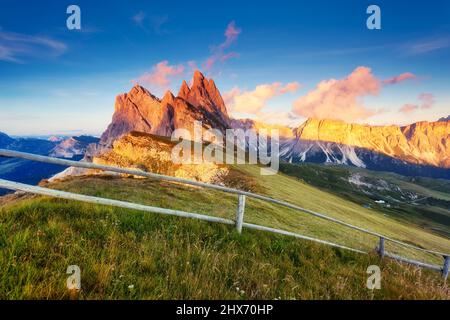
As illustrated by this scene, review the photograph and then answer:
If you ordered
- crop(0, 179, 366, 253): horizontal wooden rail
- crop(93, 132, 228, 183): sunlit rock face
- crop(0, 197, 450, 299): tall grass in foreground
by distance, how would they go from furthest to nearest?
crop(93, 132, 228, 183): sunlit rock face, crop(0, 179, 366, 253): horizontal wooden rail, crop(0, 197, 450, 299): tall grass in foreground

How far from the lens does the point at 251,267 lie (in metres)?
6.08

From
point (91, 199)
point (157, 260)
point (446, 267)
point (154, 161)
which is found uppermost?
point (91, 199)

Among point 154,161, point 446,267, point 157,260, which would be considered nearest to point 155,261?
point 157,260

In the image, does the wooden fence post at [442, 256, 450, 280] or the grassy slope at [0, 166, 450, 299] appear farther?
the wooden fence post at [442, 256, 450, 280]

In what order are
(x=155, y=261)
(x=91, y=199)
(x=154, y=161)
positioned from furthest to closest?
(x=154, y=161)
(x=91, y=199)
(x=155, y=261)

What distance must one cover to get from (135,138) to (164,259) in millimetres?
72166

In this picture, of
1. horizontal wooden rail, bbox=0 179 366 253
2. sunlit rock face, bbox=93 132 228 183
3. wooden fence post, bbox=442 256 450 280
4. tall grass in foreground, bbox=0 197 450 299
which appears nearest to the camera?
tall grass in foreground, bbox=0 197 450 299

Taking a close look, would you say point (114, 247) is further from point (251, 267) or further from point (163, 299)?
point (251, 267)

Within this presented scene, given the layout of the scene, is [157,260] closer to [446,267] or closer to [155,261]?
[155,261]

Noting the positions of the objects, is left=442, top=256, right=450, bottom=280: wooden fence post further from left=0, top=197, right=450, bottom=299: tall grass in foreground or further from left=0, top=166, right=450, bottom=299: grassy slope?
left=0, top=197, right=450, bottom=299: tall grass in foreground

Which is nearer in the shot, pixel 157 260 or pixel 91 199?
pixel 157 260

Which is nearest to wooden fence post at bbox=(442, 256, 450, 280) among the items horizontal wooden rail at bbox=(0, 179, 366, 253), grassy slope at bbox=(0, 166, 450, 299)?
grassy slope at bbox=(0, 166, 450, 299)

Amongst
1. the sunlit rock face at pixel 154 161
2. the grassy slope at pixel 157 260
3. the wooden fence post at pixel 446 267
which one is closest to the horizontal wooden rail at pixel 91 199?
the grassy slope at pixel 157 260
